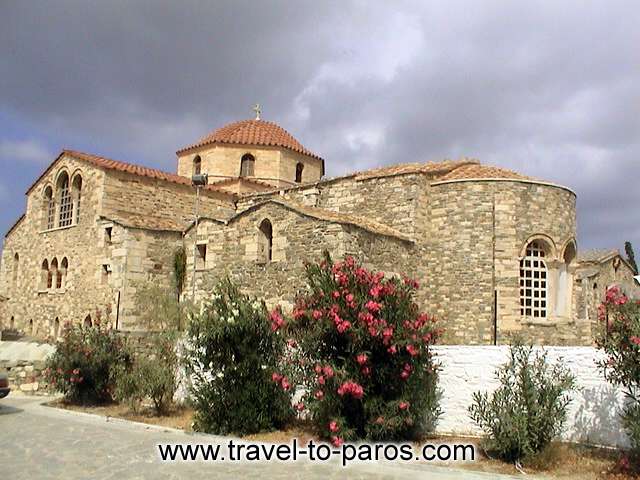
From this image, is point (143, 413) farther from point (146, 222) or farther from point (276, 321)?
point (146, 222)

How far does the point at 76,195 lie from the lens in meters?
23.0

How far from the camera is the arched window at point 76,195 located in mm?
22722

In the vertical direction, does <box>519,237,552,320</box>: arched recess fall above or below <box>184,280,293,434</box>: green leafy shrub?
above

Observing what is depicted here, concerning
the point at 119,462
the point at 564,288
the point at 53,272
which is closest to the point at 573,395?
the point at 119,462

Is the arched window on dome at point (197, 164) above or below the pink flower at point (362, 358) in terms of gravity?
above

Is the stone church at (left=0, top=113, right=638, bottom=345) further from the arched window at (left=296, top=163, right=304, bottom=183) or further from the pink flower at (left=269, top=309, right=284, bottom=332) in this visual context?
the pink flower at (left=269, top=309, right=284, bottom=332)

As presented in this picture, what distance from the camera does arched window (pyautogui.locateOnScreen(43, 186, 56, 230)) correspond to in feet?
81.3

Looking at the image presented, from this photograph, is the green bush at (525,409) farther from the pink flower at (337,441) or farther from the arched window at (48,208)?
the arched window at (48,208)

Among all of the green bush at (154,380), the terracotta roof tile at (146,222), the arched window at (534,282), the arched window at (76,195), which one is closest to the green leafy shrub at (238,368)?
the green bush at (154,380)

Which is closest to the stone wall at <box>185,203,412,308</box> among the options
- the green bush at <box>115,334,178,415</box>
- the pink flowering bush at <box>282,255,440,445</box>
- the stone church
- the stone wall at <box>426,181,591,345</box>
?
the stone church

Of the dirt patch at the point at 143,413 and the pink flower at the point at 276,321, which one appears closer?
the pink flower at the point at 276,321

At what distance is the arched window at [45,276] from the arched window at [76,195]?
309 centimetres

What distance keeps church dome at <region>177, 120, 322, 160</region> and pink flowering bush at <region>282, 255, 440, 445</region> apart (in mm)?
18089

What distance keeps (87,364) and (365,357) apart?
726 centimetres
